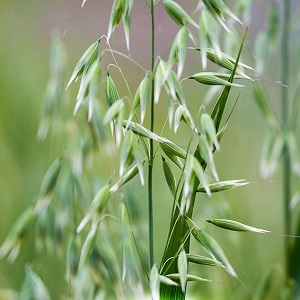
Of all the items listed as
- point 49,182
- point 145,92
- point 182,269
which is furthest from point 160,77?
point 49,182

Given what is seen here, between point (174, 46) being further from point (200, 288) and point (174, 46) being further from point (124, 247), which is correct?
point (200, 288)

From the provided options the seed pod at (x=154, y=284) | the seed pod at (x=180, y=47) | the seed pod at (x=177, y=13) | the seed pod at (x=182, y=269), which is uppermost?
the seed pod at (x=177, y=13)

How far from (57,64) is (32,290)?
0.88ft

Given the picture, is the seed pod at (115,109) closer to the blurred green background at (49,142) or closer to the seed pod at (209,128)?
the seed pod at (209,128)

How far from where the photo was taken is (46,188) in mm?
798

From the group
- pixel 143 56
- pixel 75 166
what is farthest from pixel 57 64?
pixel 143 56

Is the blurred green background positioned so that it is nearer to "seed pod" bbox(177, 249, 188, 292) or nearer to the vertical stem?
the vertical stem

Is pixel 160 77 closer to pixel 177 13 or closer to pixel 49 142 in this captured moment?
pixel 177 13

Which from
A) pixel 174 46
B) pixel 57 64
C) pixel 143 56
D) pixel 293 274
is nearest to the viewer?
pixel 174 46

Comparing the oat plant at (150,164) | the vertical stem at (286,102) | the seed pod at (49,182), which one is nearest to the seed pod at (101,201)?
the oat plant at (150,164)

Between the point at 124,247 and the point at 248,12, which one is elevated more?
the point at 248,12

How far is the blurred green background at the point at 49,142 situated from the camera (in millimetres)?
1112

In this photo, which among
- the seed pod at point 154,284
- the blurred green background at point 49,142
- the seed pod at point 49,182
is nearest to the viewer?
the seed pod at point 154,284

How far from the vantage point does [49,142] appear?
3.92ft
